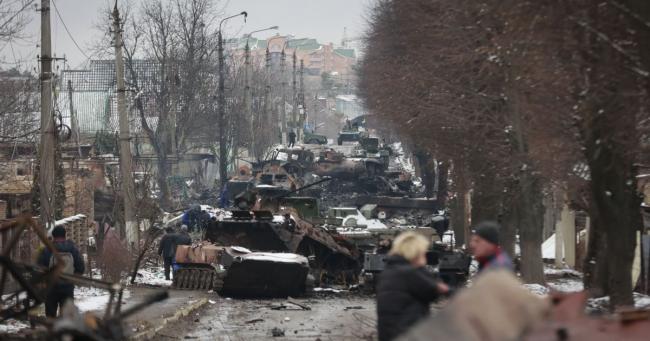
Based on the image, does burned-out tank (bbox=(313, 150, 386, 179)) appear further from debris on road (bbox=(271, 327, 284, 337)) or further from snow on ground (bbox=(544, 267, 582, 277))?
debris on road (bbox=(271, 327, 284, 337))

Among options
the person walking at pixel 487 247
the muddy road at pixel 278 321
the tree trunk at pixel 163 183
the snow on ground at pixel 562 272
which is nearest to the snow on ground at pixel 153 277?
the muddy road at pixel 278 321

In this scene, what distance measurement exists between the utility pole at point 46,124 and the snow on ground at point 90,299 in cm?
211

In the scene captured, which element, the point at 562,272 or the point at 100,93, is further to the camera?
the point at 100,93

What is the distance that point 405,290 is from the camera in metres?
10.1

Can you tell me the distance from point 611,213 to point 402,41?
21.9m

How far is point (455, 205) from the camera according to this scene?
147 feet

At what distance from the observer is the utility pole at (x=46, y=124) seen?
25.8m

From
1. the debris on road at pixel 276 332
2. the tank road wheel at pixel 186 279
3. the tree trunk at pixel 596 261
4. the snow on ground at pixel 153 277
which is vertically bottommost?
the snow on ground at pixel 153 277

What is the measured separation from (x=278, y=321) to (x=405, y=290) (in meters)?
10.5

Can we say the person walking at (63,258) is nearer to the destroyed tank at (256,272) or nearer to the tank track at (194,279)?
the destroyed tank at (256,272)

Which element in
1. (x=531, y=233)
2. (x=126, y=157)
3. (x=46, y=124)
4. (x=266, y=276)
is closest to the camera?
(x=266, y=276)

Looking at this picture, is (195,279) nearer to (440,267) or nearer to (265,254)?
(265,254)

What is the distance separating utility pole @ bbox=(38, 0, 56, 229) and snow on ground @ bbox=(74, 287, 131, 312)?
2.11 metres

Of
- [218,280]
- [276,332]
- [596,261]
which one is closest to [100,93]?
[218,280]
